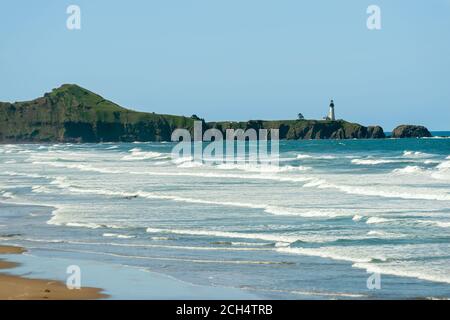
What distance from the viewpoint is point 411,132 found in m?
179

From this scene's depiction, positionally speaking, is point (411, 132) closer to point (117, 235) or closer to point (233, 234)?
point (233, 234)

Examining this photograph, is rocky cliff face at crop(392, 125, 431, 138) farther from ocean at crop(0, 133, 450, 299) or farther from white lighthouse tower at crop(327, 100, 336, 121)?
ocean at crop(0, 133, 450, 299)

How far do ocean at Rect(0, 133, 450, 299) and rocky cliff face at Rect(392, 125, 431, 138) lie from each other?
5511 inches

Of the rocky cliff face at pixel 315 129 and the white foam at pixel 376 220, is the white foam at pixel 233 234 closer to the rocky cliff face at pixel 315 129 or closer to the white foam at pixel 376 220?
the white foam at pixel 376 220

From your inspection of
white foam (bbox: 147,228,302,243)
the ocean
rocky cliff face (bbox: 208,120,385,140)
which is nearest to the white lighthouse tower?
rocky cliff face (bbox: 208,120,385,140)

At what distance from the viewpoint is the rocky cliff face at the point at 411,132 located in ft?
580

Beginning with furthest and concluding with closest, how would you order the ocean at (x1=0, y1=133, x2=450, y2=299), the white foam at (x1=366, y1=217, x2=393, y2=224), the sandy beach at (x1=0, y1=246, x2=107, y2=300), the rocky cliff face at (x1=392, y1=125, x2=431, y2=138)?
the rocky cliff face at (x1=392, y1=125, x2=431, y2=138) < the white foam at (x1=366, y1=217, x2=393, y2=224) < the ocean at (x1=0, y1=133, x2=450, y2=299) < the sandy beach at (x1=0, y1=246, x2=107, y2=300)

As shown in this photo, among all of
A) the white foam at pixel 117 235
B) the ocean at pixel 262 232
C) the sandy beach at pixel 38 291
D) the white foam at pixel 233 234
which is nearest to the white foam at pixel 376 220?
the ocean at pixel 262 232

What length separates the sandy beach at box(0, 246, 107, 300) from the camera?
1378cm

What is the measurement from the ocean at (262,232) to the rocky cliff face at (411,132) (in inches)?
5511

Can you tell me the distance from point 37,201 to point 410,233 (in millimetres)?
17415

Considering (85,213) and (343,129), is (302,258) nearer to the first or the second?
(85,213)
